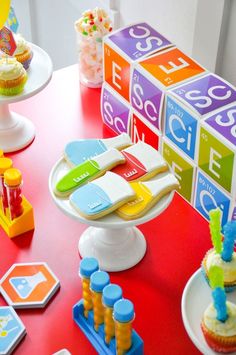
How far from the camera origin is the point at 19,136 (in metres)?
1.76

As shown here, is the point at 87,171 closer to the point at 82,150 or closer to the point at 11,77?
the point at 82,150

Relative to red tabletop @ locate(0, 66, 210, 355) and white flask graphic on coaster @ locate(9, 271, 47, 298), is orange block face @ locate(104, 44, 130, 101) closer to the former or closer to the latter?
red tabletop @ locate(0, 66, 210, 355)

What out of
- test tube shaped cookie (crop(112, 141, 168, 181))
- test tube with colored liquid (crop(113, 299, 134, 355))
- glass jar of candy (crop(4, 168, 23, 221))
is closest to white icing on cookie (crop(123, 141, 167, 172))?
test tube shaped cookie (crop(112, 141, 168, 181))

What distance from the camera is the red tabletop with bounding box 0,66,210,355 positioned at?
51.6 inches

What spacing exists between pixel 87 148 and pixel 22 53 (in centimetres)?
40

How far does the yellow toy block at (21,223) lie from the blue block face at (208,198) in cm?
37

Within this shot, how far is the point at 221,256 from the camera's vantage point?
1.23 m

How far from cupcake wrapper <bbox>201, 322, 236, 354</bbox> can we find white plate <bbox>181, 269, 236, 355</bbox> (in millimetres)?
13

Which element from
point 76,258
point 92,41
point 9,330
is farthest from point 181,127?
point 9,330

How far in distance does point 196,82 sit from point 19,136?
19.3 inches

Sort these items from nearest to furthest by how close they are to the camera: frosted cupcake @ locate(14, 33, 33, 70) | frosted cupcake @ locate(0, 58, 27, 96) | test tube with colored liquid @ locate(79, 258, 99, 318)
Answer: test tube with colored liquid @ locate(79, 258, 99, 318), frosted cupcake @ locate(0, 58, 27, 96), frosted cupcake @ locate(14, 33, 33, 70)

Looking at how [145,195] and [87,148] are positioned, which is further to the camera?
[87,148]

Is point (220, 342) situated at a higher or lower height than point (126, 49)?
lower

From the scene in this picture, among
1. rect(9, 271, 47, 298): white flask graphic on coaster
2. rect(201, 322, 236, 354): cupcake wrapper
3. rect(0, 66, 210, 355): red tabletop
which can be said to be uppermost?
rect(201, 322, 236, 354): cupcake wrapper
